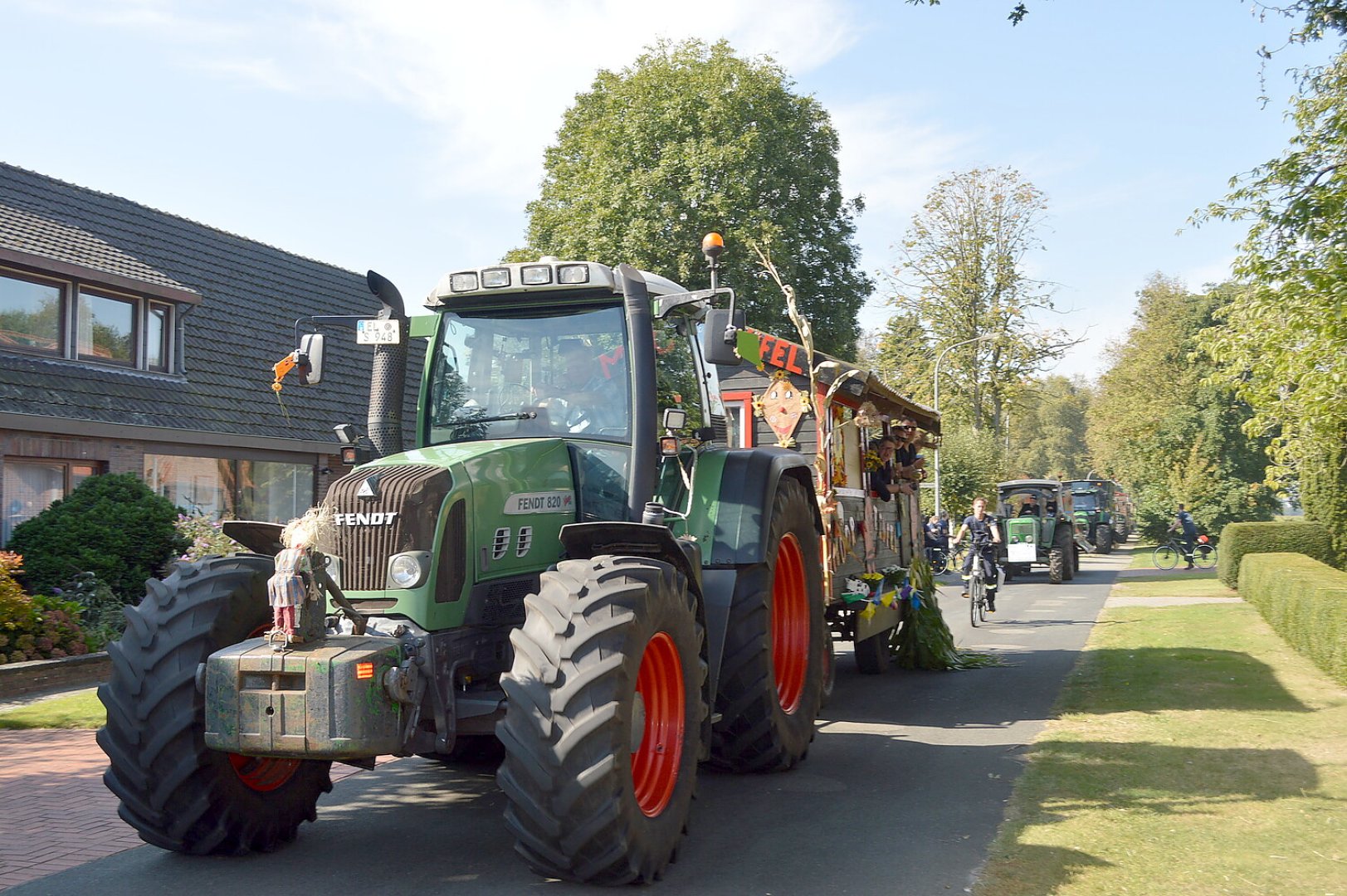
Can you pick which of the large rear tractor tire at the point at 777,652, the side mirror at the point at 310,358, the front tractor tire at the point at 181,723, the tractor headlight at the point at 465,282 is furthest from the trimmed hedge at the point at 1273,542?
the front tractor tire at the point at 181,723

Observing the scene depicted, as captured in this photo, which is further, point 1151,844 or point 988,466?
point 988,466

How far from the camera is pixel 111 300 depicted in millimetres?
16484

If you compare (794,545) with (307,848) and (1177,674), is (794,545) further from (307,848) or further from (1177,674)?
(1177,674)

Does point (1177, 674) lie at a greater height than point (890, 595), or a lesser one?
lesser

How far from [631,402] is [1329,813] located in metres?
4.26

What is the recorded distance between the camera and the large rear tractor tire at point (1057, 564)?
26484mm

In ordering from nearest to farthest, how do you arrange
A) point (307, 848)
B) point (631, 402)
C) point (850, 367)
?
point (307, 848)
point (631, 402)
point (850, 367)

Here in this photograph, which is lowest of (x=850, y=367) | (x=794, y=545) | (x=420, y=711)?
(x=420, y=711)

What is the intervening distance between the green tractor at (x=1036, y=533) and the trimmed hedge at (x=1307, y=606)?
8450 millimetres

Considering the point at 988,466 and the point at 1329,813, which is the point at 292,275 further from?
the point at 988,466

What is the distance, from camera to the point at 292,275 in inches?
878

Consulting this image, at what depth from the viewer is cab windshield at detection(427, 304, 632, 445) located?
6145 mm

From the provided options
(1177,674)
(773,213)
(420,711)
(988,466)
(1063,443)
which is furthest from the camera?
(1063,443)

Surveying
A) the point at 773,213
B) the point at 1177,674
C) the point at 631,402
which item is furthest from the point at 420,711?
the point at 773,213
